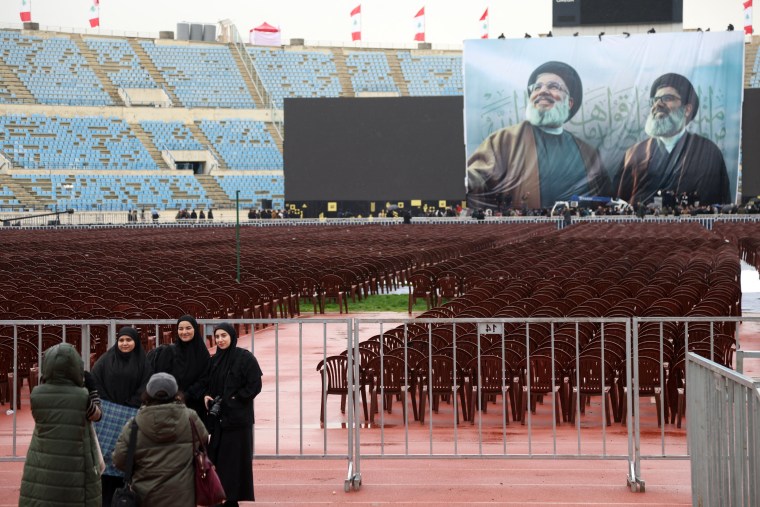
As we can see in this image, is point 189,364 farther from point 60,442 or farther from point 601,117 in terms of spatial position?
point 601,117

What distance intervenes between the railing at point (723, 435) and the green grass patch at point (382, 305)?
1531cm

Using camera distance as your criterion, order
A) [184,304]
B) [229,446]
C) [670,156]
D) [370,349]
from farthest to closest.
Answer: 1. [670,156]
2. [184,304]
3. [370,349]
4. [229,446]

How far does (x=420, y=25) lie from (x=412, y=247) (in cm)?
5653

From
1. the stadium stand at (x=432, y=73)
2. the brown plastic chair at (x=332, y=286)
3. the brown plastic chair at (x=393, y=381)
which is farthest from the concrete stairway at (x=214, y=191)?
the brown plastic chair at (x=393, y=381)

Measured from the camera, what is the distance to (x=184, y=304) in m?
14.5

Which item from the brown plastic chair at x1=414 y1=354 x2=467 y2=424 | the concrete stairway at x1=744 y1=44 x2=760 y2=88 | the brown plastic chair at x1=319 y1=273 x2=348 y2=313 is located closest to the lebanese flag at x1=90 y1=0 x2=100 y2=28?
the concrete stairway at x1=744 y1=44 x2=760 y2=88

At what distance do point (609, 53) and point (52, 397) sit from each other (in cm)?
5847

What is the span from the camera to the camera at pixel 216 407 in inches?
255

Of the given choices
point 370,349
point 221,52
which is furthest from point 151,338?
point 221,52

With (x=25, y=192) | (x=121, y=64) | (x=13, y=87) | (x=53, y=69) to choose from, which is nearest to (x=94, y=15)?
(x=121, y=64)

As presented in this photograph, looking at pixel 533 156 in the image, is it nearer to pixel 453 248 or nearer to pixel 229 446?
pixel 453 248

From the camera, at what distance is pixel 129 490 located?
527cm

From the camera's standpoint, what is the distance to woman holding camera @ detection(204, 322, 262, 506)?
646cm

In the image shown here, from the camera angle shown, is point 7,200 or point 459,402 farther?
point 7,200
